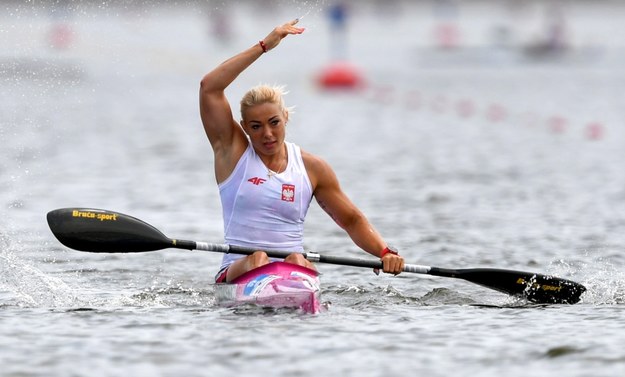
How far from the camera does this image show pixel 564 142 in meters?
26.9

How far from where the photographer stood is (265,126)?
9953 mm

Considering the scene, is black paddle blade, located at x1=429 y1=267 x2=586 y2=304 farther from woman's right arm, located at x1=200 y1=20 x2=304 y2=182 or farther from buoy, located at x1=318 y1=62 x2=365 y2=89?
buoy, located at x1=318 y1=62 x2=365 y2=89

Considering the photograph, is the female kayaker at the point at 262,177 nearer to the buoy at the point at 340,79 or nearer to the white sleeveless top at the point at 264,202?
the white sleeveless top at the point at 264,202

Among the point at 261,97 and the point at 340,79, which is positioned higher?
the point at 340,79

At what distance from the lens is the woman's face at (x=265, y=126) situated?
9.92 m

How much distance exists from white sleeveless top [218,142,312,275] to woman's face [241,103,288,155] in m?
0.17

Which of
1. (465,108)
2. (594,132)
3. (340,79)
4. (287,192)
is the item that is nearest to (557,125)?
(594,132)

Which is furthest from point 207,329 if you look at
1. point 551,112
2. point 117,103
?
point 117,103

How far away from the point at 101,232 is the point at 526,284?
10.7 ft

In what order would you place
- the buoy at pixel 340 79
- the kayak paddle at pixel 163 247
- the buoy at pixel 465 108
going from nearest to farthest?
the kayak paddle at pixel 163 247 < the buoy at pixel 465 108 < the buoy at pixel 340 79

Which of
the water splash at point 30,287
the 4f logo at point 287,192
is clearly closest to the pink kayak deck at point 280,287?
the 4f logo at point 287,192

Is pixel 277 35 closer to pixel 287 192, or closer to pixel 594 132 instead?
pixel 287 192

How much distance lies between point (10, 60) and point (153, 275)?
38468 mm

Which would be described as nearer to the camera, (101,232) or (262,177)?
(262,177)
